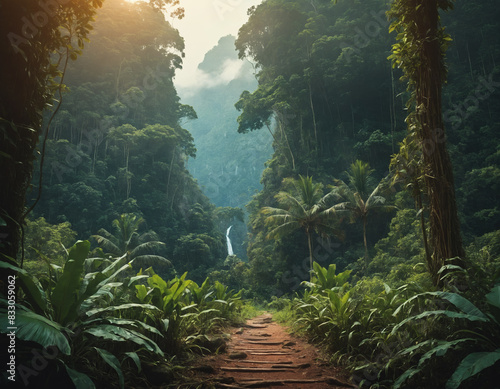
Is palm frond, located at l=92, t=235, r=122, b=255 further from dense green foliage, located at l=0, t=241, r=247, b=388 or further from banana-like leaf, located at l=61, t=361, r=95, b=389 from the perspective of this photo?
banana-like leaf, located at l=61, t=361, r=95, b=389

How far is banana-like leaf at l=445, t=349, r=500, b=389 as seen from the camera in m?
1.59

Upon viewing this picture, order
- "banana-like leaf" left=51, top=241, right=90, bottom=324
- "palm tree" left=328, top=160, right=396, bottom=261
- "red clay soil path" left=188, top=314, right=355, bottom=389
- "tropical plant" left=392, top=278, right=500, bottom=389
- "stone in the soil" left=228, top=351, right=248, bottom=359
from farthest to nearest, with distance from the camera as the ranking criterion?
"palm tree" left=328, top=160, right=396, bottom=261
"stone in the soil" left=228, top=351, right=248, bottom=359
"red clay soil path" left=188, top=314, right=355, bottom=389
"banana-like leaf" left=51, top=241, right=90, bottom=324
"tropical plant" left=392, top=278, right=500, bottom=389

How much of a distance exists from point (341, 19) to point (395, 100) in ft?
30.3

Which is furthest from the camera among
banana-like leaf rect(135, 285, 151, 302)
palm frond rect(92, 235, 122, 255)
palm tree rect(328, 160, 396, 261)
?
palm frond rect(92, 235, 122, 255)

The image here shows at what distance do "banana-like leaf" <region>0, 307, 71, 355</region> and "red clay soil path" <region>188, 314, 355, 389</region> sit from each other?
1.32m

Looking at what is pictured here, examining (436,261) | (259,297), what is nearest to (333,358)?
(436,261)

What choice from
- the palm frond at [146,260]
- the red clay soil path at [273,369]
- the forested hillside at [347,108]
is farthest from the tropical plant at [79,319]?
the palm frond at [146,260]

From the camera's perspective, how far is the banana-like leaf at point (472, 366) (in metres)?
1.59

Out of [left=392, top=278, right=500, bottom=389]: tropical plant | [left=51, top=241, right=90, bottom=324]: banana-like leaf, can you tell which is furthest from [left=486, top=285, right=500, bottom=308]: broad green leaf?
[left=51, top=241, right=90, bottom=324]: banana-like leaf

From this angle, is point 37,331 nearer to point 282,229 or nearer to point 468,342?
point 468,342

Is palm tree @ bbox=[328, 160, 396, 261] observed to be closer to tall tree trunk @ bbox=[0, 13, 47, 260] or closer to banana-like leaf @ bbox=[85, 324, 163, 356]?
banana-like leaf @ bbox=[85, 324, 163, 356]

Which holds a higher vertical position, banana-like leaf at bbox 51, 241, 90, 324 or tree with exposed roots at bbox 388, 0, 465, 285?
tree with exposed roots at bbox 388, 0, 465, 285

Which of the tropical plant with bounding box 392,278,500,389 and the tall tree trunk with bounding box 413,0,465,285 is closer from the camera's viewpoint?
the tropical plant with bounding box 392,278,500,389

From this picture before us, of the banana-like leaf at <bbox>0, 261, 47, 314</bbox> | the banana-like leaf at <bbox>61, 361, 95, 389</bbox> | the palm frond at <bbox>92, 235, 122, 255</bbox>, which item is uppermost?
the palm frond at <bbox>92, 235, 122, 255</bbox>
